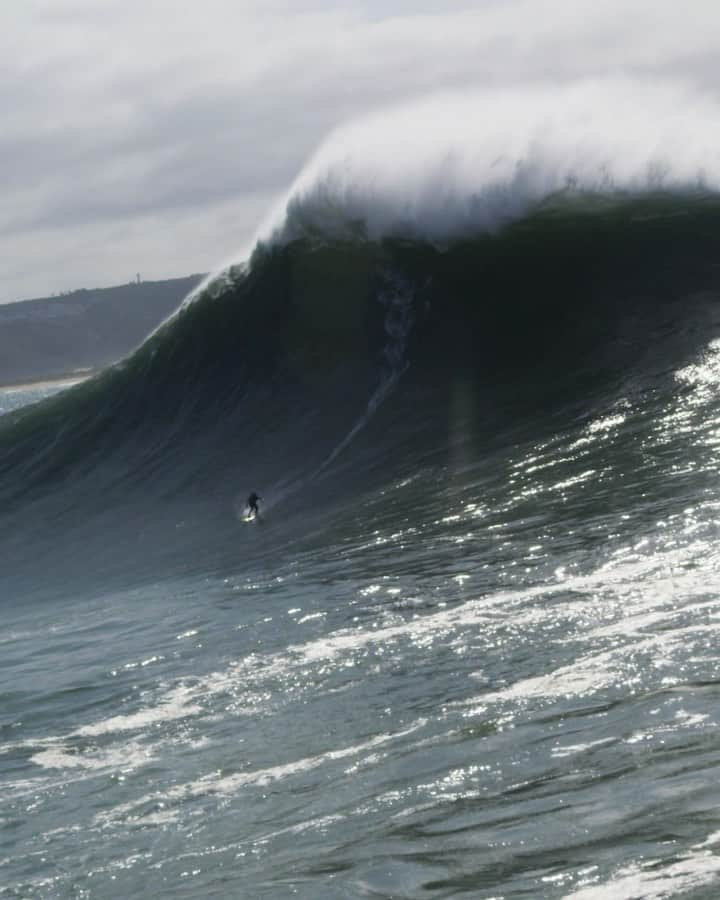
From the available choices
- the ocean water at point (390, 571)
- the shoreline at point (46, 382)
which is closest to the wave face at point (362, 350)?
the ocean water at point (390, 571)

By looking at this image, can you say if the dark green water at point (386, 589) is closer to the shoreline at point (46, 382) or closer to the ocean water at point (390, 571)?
the ocean water at point (390, 571)

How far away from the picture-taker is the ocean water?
538 cm

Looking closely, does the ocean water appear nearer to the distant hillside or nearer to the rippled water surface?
the rippled water surface

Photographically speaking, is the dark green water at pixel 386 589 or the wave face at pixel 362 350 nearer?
the dark green water at pixel 386 589

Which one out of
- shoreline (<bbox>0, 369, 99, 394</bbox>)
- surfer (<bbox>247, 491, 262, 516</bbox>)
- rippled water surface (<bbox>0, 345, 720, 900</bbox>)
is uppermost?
shoreline (<bbox>0, 369, 99, 394</bbox>)

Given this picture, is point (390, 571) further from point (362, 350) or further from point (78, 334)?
point (78, 334)

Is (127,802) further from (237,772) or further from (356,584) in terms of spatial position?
(356,584)

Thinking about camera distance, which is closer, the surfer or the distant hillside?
the surfer

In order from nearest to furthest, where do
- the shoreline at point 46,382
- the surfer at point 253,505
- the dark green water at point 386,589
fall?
the dark green water at point 386,589, the surfer at point 253,505, the shoreline at point 46,382

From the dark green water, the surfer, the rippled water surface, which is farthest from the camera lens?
the surfer

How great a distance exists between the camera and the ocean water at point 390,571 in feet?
17.6

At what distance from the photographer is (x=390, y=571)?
1033cm

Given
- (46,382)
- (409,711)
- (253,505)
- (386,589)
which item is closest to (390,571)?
(386,589)

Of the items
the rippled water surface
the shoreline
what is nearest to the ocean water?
the rippled water surface
